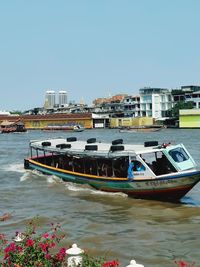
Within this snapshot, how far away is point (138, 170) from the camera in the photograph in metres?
13.5

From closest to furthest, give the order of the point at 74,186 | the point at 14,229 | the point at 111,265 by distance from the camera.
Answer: the point at 111,265, the point at 14,229, the point at 74,186

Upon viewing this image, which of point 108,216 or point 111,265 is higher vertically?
point 111,265

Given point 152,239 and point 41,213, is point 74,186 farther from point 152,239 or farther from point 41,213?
point 152,239

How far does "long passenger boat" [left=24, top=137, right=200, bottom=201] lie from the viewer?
12.9 meters

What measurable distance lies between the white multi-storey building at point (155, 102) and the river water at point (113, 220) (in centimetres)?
7280

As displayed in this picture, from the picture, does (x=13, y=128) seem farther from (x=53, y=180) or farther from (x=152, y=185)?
(x=152, y=185)

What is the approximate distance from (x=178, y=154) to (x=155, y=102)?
76.8 m

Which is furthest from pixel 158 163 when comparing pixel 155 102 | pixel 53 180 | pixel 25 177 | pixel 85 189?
pixel 155 102

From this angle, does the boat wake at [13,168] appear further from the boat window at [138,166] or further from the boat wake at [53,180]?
the boat window at [138,166]

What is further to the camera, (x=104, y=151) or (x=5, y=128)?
(x=5, y=128)

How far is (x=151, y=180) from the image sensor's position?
1304 cm

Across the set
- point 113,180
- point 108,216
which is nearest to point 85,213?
point 108,216

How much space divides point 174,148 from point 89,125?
85.0m

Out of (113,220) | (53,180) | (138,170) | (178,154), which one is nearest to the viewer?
(113,220)
